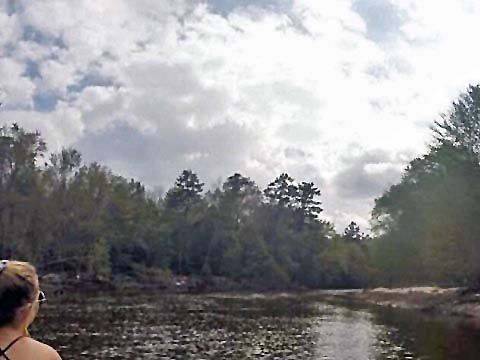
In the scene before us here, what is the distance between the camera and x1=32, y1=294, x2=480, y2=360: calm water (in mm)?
24438

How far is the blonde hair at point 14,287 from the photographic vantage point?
352 cm

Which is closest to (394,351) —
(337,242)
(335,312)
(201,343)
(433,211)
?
(201,343)

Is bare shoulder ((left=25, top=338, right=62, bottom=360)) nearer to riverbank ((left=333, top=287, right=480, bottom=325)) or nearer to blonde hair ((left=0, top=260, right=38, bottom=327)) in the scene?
blonde hair ((left=0, top=260, right=38, bottom=327))

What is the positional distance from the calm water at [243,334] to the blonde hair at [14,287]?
19594 mm

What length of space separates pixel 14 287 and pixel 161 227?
9663 centimetres

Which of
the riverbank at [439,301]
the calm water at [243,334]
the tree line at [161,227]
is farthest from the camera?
the tree line at [161,227]

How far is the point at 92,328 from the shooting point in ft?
101

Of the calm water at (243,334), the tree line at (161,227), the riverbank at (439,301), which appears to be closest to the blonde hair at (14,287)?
the calm water at (243,334)

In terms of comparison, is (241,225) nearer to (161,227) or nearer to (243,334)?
(161,227)

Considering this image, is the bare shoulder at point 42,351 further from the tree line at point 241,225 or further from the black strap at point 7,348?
the tree line at point 241,225

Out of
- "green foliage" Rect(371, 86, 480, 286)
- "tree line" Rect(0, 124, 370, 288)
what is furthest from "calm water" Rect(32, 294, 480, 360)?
"tree line" Rect(0, 124, 370, 288)

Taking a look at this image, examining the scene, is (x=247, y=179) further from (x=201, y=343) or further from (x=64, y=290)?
(x=201, y=343)

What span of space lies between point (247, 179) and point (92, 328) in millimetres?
84460

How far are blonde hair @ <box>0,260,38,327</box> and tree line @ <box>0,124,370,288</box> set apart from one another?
6895cm
